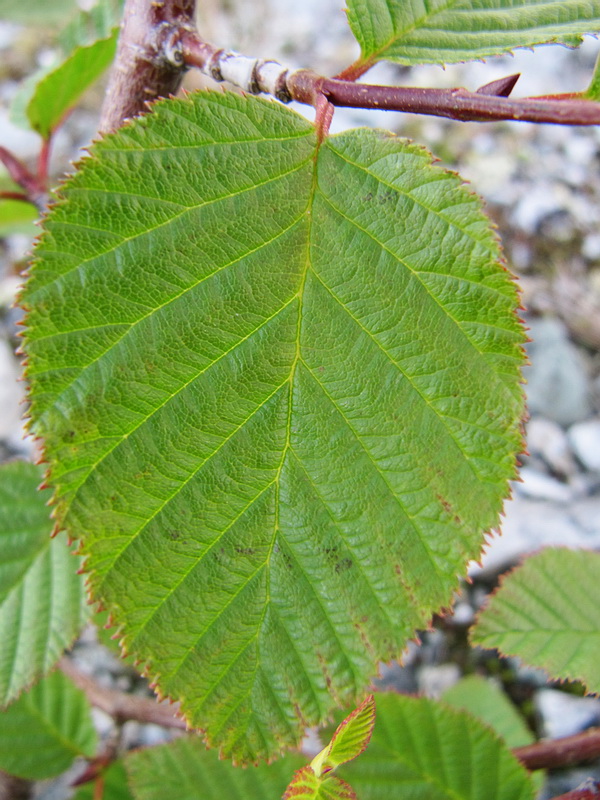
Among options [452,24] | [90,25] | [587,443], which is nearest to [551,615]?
[452,24]

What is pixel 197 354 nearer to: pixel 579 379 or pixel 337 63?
pixel 579 379

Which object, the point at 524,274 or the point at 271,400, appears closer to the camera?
the point at 271,400

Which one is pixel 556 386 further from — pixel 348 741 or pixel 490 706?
pixel 348 741

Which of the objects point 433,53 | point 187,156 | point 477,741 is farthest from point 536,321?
point 187,156

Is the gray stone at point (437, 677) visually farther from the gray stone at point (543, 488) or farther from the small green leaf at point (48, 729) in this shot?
the small green leaf at point (48, 729)

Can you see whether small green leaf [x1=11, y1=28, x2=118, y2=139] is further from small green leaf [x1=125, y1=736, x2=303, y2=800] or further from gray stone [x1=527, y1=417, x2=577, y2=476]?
gray stone [x1=527, y1=417, x2=577, y2=476]

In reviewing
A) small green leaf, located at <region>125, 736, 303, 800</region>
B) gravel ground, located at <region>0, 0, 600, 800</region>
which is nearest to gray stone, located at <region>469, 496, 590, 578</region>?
gravel ground, located at <region>0, 0, 600, 800</region>

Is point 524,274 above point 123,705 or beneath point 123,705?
above
